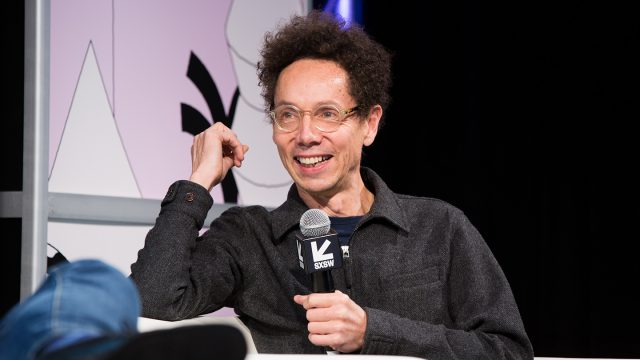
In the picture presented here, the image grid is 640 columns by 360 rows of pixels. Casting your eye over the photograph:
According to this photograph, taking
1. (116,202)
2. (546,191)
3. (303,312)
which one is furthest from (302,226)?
(546,191)

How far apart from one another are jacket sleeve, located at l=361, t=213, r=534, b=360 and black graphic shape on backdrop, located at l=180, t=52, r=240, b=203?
4.67 ft

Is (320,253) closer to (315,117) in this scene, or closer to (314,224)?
(314,224)

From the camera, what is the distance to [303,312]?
7.20 ft

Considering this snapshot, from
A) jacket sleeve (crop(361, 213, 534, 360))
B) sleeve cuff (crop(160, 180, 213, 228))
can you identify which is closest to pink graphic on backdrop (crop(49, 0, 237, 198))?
sleeve cuff (crop(160, 180, 213, 228))

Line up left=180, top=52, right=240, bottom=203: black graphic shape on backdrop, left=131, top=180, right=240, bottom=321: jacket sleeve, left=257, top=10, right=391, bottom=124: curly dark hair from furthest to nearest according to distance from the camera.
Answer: left=180, top=52, right=240, bottom=203: black graphic shape on backdrop → left=257, top=10, right=391, bottom=124: curly dark hair → left=131, top=180, right=240, bottom=321: jacket sleeve

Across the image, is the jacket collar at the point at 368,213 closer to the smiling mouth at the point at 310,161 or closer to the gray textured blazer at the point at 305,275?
the gray textured blazer at the point at 305,275

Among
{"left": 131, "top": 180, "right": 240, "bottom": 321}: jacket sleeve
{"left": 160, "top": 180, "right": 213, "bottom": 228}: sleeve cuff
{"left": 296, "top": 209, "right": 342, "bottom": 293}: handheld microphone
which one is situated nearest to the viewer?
{"left": 296, "top": 209, "right": 342, "bottom": 293}: handheld microphone

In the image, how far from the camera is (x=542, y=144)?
387cm

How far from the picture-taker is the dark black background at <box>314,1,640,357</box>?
146 inches

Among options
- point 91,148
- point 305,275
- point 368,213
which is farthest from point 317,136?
point 91,148

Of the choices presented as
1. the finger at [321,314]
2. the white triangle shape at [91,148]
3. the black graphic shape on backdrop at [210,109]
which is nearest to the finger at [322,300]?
the finger at [321,314]

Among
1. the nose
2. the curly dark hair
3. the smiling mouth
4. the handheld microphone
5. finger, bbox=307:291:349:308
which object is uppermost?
the curly dark hair

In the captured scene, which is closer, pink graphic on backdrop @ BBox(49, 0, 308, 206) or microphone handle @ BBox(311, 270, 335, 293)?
microphone handle @ BBox(311, 270, 335, 293)

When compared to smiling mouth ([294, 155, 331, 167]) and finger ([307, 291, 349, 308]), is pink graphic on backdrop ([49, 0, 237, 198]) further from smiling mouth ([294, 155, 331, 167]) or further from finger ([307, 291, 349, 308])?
finger ([307, 291, 349, 308])
